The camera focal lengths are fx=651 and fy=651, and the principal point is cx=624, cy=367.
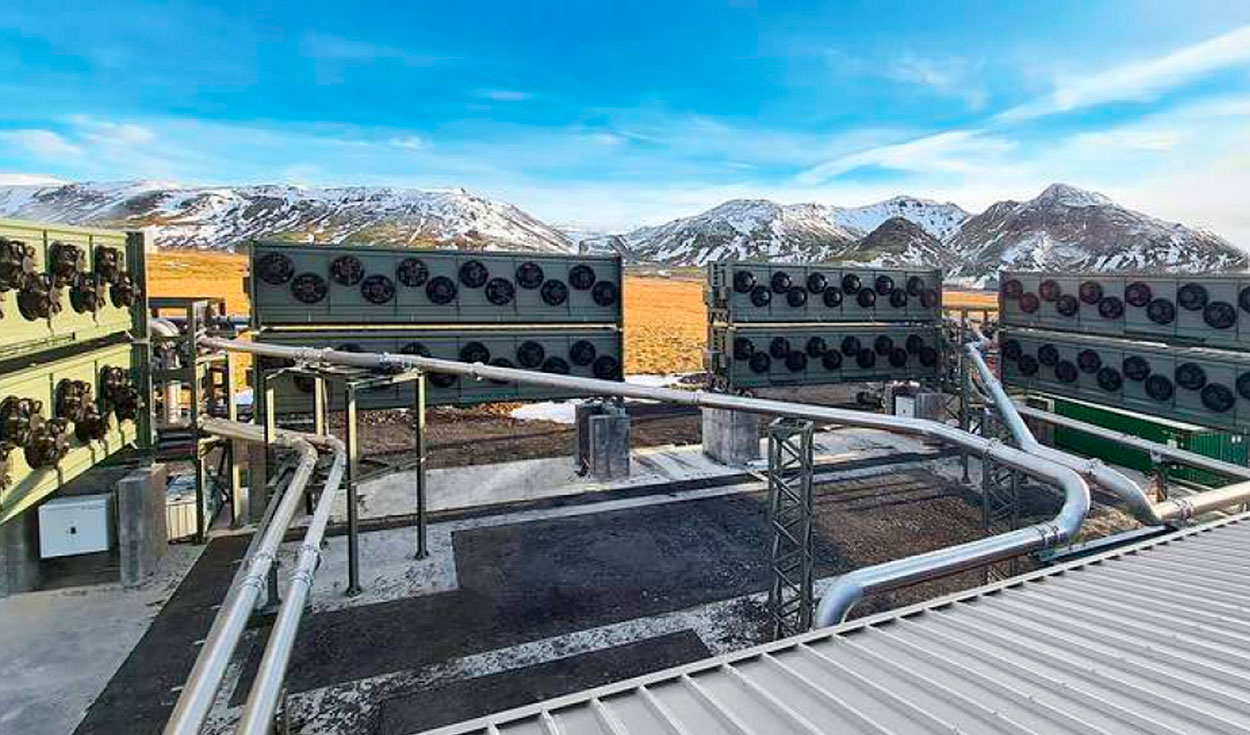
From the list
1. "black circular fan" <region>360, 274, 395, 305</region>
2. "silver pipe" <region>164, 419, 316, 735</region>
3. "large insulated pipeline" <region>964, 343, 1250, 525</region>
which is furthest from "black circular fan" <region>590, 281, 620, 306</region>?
"silver pipe" <region>164, 419, 316, 735</region>

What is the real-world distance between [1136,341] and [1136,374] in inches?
46.8

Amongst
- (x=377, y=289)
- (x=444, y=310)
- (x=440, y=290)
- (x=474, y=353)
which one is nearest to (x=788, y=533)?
(x=474, y=353)

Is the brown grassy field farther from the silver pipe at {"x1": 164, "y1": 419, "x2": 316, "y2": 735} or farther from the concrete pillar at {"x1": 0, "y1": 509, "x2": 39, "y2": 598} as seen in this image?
the silver pipe at {"x1": 164, "y1": 419, "x2": 316, "y2": 735}

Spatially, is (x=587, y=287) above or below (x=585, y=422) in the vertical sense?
above

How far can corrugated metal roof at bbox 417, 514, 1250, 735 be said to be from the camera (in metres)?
4.50

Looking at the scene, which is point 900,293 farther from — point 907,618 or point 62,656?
point 62,656

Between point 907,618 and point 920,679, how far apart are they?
146cm

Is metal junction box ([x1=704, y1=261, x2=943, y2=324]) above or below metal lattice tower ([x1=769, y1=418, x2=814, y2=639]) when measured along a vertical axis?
above

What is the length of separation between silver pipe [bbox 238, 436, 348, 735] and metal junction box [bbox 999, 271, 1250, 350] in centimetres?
2546

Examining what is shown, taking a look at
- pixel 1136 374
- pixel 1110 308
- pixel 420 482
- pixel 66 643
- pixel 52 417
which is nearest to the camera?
pixel 52 417

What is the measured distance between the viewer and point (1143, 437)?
23625mm

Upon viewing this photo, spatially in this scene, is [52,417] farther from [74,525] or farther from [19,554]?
[19,554]

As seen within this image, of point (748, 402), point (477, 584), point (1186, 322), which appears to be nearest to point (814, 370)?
point (1186, 322)

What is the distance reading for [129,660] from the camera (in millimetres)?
11602
